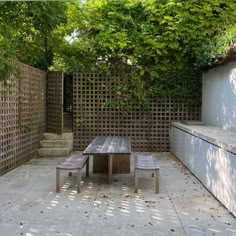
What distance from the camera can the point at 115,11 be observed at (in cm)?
1048

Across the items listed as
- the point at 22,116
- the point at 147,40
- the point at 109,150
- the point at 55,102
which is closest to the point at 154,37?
the point at 147,40

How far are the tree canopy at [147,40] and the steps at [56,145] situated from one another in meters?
1.98

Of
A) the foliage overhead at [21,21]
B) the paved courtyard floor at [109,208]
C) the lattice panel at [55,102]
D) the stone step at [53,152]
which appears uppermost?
the foliage overhead at [21,21]

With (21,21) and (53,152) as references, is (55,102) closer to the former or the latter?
(53,152)

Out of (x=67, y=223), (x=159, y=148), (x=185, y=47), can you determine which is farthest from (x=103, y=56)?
(x=67, y=223)

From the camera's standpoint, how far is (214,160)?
17.8 feet

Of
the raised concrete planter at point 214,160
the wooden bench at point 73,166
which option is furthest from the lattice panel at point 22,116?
the raised concrete planter at point 214,160

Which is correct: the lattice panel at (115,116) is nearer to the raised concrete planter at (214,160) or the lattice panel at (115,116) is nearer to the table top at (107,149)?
the raised concrete planter at (214,160)

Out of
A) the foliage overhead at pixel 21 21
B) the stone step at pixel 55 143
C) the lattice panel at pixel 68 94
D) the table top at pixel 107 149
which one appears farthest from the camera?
the lattice panel at pixel 68 94

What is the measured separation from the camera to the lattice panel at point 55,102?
10234 millimetres

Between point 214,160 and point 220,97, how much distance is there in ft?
10.5

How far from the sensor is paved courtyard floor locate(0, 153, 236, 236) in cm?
396

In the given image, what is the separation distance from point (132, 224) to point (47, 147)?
5862 mm

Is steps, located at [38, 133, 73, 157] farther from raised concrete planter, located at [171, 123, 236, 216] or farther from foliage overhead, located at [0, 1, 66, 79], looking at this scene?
raised concrete planter, located at [171, 123, 236, 216]
